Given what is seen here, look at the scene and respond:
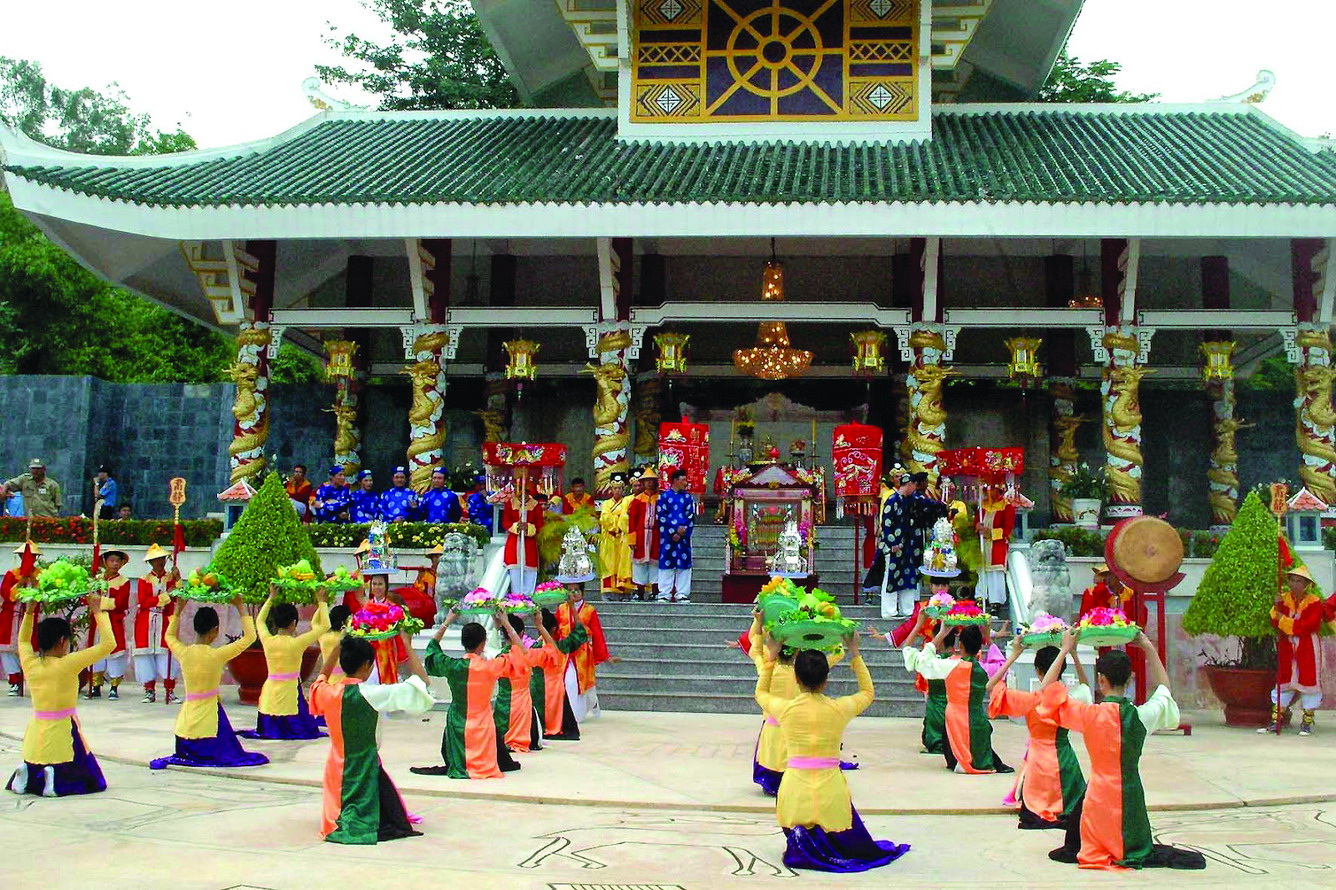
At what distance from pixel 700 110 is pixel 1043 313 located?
6123 millimetres

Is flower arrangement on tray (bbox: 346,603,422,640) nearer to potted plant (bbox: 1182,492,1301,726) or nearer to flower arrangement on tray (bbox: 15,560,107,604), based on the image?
flower arrangement on tray (bbox: 15,560,107,604)

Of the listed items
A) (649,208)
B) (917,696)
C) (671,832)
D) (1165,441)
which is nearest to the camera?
(671,832)

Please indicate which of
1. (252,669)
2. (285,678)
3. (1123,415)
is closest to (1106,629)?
(285,678)

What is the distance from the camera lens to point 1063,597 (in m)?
13.6

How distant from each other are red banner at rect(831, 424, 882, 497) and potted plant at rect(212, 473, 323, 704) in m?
6.73

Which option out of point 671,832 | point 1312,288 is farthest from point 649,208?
point 671,832

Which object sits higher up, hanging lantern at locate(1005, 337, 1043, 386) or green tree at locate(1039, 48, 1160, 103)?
green tree at locate(1039, 48, 1160, 103)

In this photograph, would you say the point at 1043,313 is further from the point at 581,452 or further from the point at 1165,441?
the point at 581,452

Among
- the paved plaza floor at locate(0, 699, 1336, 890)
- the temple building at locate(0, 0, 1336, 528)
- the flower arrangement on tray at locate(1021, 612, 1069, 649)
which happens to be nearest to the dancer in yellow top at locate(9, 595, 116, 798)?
the paved plaza floor at locate(0, 699, 1336, 890)

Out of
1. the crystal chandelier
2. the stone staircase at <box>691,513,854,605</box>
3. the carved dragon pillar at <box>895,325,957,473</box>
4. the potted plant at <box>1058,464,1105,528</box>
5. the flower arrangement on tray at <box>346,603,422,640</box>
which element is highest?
the crystal chandelier

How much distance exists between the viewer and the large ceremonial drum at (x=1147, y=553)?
12.0 m

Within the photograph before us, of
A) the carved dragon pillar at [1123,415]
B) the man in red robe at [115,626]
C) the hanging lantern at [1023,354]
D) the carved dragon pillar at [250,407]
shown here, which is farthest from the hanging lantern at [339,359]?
the carved dragon pillar at [1123,415]

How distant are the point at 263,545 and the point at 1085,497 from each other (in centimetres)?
1092

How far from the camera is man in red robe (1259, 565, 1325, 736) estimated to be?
12.6m
